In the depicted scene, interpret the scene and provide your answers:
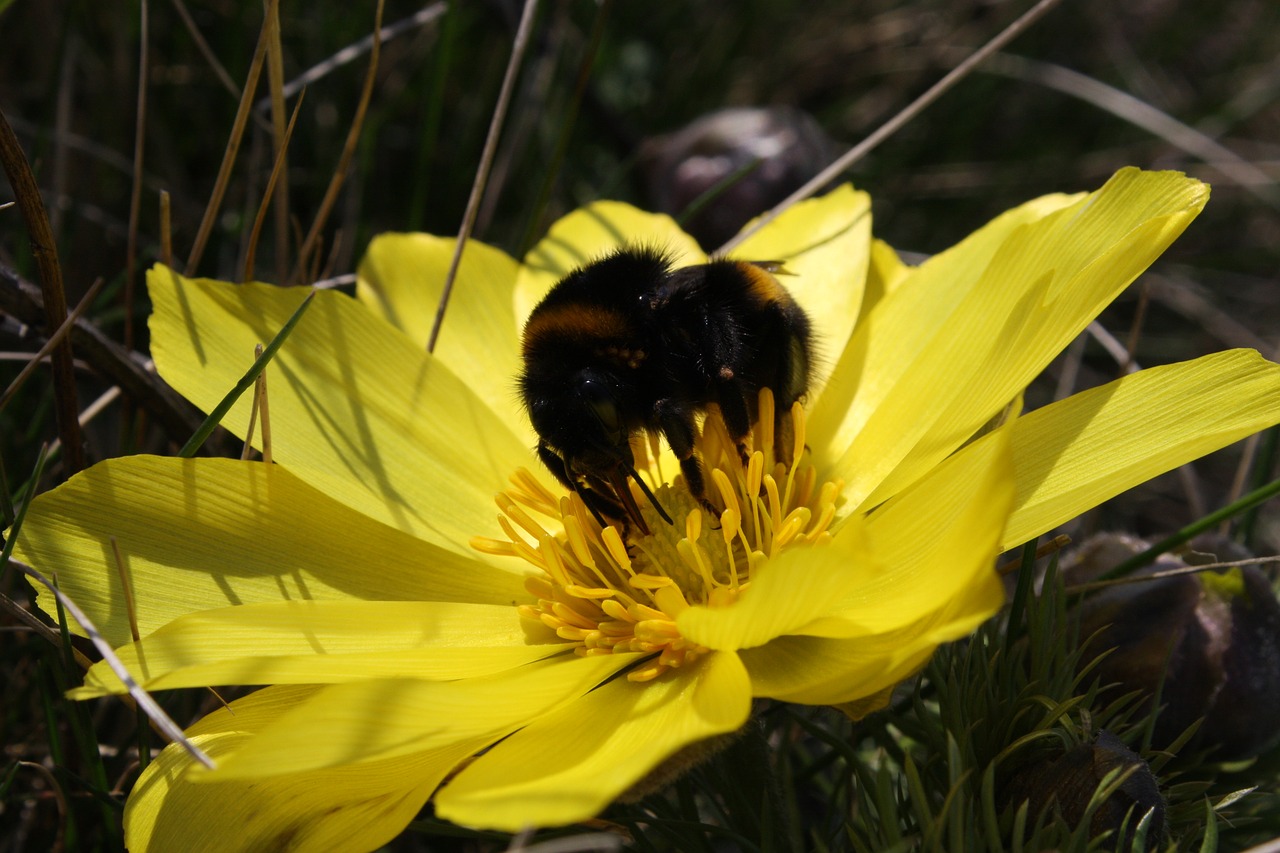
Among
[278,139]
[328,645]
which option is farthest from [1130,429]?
[278,139]

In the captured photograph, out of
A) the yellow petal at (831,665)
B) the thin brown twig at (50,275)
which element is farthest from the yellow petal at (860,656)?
the thin brown twig at (50,275)

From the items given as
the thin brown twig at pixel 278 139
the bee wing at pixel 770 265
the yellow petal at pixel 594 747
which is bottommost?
the yellow petal at pixel 594 747

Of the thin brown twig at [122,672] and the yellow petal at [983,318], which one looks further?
the yellow petal at [983,318]

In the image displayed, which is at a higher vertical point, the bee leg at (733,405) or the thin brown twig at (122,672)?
the bee leg at (733,405)

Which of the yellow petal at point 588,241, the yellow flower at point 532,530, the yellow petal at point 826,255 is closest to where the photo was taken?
the yellow flower at point 532,530

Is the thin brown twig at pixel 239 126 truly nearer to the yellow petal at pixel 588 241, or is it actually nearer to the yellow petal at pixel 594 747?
the yellow petal at pixel 588 241

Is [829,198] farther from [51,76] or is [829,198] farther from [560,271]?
[51,76]

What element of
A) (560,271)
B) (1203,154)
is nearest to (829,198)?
(560,271)

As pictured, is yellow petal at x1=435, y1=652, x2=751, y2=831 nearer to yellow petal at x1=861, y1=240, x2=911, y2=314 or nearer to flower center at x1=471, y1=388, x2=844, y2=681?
flower center at x1=471, y1=388, x2=844, y2=681
